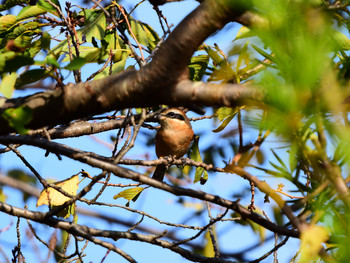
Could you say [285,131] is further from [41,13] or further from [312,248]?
[41,13]

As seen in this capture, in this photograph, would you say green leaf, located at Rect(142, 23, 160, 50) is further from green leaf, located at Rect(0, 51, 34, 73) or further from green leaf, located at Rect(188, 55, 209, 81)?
green leaf, located at Rect(0, 51, 34, 73)

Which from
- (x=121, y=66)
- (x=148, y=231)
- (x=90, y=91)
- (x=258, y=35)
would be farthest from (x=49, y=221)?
(x=258, y=35)

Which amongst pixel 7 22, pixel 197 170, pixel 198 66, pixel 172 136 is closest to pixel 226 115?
pixel 198 66

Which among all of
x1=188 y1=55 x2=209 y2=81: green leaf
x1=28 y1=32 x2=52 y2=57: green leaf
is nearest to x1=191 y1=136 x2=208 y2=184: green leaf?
x1=188 y1=55 x2=209 y2=81: green leaf

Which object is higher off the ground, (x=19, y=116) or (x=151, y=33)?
(x=151, y=33)

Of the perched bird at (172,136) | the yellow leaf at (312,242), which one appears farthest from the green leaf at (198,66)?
the perched bird at (172,136)

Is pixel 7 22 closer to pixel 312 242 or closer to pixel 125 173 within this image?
pixel 125 173

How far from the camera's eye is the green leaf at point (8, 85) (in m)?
1.82

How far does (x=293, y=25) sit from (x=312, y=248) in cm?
55

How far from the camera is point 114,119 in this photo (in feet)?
10.7

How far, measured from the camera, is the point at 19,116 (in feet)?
5.07

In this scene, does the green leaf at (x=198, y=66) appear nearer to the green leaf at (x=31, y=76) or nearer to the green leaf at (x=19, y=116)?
the green leaf at (x=31, y=76)

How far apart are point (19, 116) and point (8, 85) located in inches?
14.1

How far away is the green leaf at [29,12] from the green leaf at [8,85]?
0.81 metres
